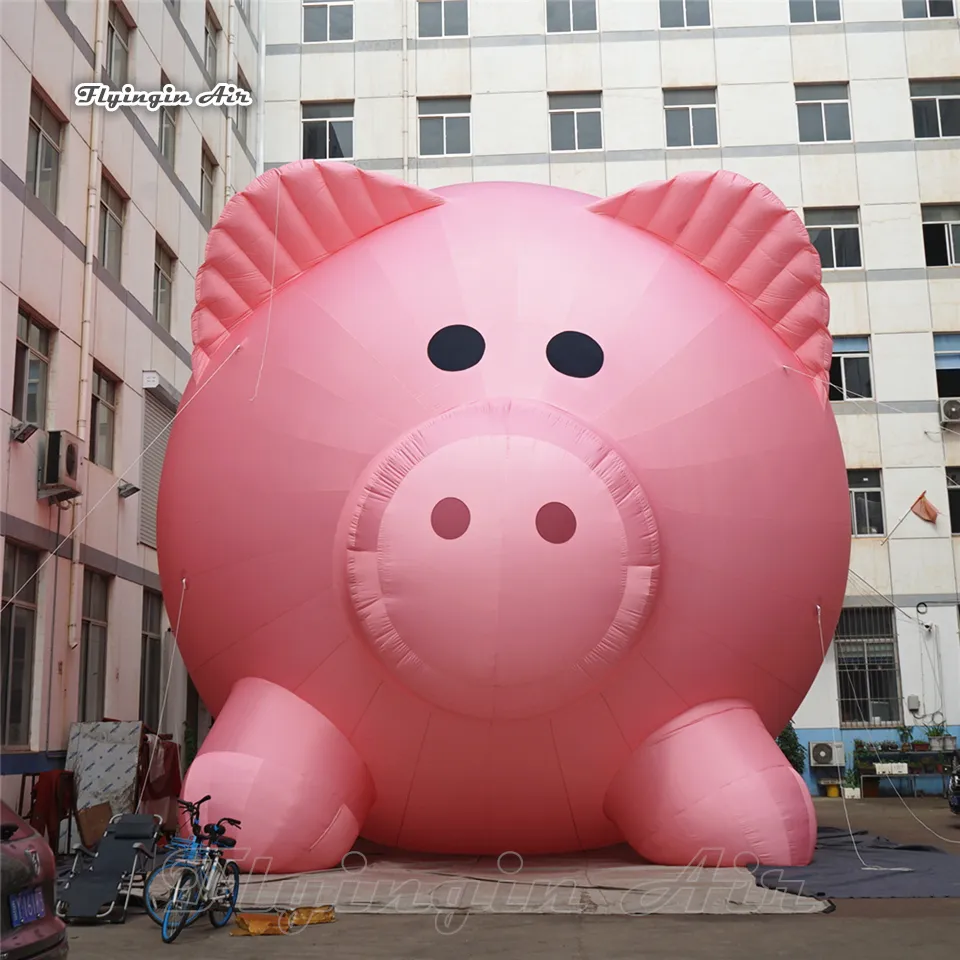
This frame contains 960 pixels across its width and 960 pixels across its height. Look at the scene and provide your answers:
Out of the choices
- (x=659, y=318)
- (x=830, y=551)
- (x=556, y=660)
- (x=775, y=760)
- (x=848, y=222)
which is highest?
(x=848, y=222)

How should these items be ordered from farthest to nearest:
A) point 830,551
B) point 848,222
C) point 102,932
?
point 848,222
point 830,551
point 102,932

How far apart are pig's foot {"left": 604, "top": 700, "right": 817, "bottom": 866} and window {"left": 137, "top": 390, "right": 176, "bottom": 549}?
8671 mm

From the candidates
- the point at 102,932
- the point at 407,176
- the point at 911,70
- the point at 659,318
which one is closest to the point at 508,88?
the point at 407,176

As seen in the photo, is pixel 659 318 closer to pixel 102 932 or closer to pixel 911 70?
pixel 102 932

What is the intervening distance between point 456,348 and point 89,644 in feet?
23.9

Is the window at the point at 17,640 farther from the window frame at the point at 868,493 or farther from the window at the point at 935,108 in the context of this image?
the window at the point at 935,108

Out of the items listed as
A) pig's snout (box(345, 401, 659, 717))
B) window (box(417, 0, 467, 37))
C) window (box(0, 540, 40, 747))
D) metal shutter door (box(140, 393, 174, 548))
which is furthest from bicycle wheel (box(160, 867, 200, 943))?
window (box(417, 0, 467, 37))

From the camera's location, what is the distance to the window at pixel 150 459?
1483 centimetres

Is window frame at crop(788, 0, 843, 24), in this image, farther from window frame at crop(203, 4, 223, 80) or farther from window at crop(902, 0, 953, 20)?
window frame at crop(203, 4, 223, 80)

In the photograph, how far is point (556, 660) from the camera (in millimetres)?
7090

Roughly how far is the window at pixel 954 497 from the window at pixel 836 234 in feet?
13.5

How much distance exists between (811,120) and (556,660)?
60.0 feet

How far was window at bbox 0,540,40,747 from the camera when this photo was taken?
1095 centimetres

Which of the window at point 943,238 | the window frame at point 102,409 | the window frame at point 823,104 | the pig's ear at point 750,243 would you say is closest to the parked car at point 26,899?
the pig's ear at point 750,243
